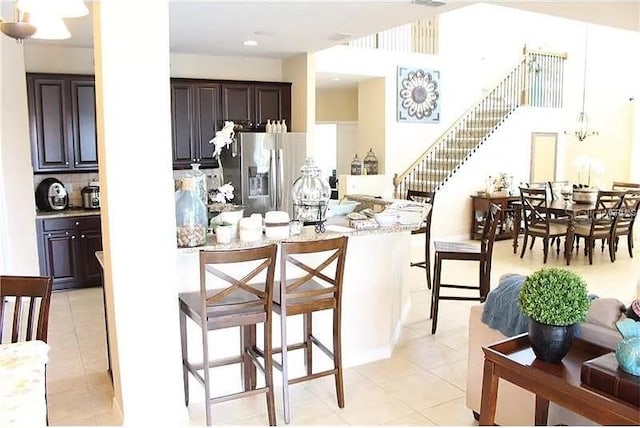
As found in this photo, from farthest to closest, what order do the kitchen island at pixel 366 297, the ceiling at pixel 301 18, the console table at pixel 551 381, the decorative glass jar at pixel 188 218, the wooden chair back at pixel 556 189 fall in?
the wooden chair back at pixel 556 189
the ceiling at pixel 301 18
the kitchen island at pixel 366 297
the decorative glass jar at pixel 188 218
the console table at pixel 551 381

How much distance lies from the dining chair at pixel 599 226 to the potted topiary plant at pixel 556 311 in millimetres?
5831

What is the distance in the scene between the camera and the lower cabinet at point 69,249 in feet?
19.3

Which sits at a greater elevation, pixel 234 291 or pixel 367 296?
pixel 234 291

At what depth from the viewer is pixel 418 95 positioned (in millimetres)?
9492

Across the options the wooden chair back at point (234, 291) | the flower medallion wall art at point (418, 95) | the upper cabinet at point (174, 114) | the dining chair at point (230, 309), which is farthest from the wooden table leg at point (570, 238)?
the wooden chair back at point (234, 291)

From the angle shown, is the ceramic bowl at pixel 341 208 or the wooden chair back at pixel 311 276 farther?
the ceramic bowl at pixel 341 208

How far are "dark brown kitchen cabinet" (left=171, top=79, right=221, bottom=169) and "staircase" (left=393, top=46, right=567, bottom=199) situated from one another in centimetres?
373

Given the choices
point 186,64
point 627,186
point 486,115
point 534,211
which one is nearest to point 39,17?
point 186,64

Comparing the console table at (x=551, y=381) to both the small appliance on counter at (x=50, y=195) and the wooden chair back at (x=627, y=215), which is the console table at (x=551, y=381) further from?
the wooden chair back at (x=627, y=215)

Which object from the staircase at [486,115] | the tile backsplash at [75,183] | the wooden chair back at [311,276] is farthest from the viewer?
the staircase at [486,115]

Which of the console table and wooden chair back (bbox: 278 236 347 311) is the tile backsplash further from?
the console table

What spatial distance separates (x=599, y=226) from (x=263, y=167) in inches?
186

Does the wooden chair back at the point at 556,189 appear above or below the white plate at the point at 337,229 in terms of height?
below

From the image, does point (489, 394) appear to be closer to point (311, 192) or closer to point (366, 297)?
point (366, 297)
